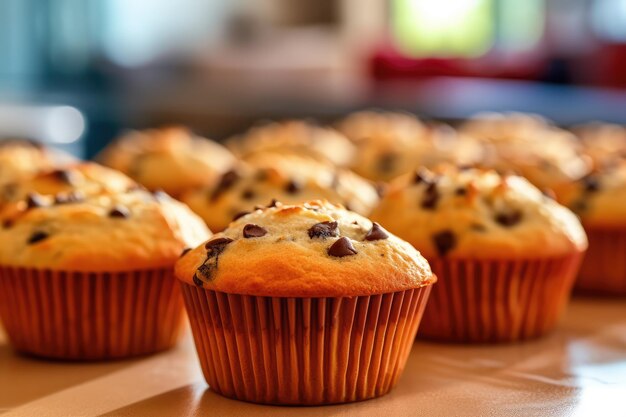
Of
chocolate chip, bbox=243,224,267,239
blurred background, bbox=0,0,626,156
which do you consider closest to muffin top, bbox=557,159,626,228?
chocolate chip, bbox=243,224,267,239

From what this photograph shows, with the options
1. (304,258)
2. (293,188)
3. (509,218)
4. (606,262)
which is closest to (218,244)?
(304,258)

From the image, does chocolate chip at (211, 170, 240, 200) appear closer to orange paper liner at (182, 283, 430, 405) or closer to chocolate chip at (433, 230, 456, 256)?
chocolate chip at (433, 230, 456, 256)

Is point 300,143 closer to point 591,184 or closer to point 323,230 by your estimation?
point 591,184

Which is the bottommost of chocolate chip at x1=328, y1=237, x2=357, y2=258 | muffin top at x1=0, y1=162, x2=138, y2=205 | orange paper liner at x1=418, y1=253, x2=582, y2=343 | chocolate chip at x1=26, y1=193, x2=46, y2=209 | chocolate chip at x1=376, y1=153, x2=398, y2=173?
chocolate chip at x1=376, y1=153, x2=398, y2=173

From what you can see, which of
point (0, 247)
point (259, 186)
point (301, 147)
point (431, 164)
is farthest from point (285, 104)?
point (0, 247)

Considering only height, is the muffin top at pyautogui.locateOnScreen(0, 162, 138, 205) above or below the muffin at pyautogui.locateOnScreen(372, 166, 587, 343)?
above

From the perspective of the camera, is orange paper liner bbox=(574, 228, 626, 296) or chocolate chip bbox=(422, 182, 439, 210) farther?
orange paper liner bbox=(574, 228, 626, 296)
